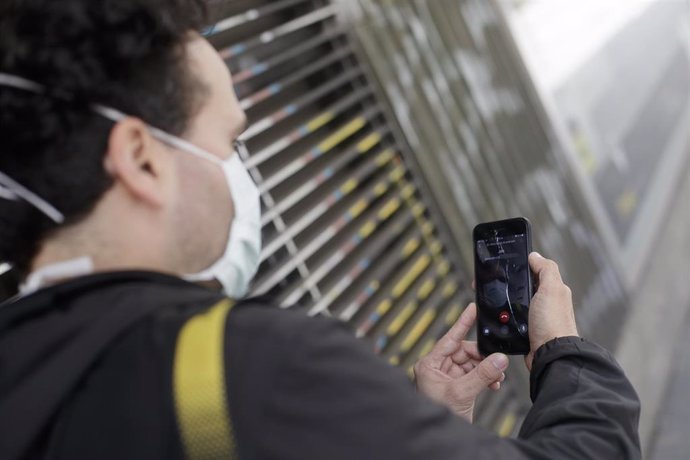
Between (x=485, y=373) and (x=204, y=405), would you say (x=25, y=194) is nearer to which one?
(x=204, y=405)

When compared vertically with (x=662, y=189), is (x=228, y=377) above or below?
above

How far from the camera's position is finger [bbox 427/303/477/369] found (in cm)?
192

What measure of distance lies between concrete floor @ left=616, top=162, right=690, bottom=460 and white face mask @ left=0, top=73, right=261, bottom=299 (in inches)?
164

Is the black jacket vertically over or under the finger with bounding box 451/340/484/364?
over

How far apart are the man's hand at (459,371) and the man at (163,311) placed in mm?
197

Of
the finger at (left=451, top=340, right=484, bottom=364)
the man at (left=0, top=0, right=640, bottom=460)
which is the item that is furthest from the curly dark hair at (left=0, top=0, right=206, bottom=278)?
the finger at (left=451, top=340, right=484, bottom=364)

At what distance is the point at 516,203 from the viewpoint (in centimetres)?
→ 541

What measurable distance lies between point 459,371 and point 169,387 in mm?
1006

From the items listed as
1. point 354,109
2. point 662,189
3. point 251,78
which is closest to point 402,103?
point 354,109

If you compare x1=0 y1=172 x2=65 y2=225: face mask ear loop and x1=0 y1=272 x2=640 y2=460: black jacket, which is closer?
x1=0 y1=272 x2=640 y2=460: black jacket

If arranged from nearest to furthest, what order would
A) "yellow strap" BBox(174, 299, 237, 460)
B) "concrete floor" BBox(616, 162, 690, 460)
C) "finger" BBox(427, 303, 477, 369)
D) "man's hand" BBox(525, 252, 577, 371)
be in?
"yellow strap" BBox(174, 299, 237, 460)
"man's hand" BBox(525, 252, 577, 371)
"finger" BBox(427, 303, 477, 369)
"concrete floor" BBox(616, 162, 690, 460)

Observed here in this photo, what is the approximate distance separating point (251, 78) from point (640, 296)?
185 inches

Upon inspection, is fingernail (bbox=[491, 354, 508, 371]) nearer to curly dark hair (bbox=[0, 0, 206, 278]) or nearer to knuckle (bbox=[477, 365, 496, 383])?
knuckle (bbox=[477, 365, 496, 383])

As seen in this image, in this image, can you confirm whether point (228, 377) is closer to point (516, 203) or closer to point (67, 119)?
point (67, 119)
